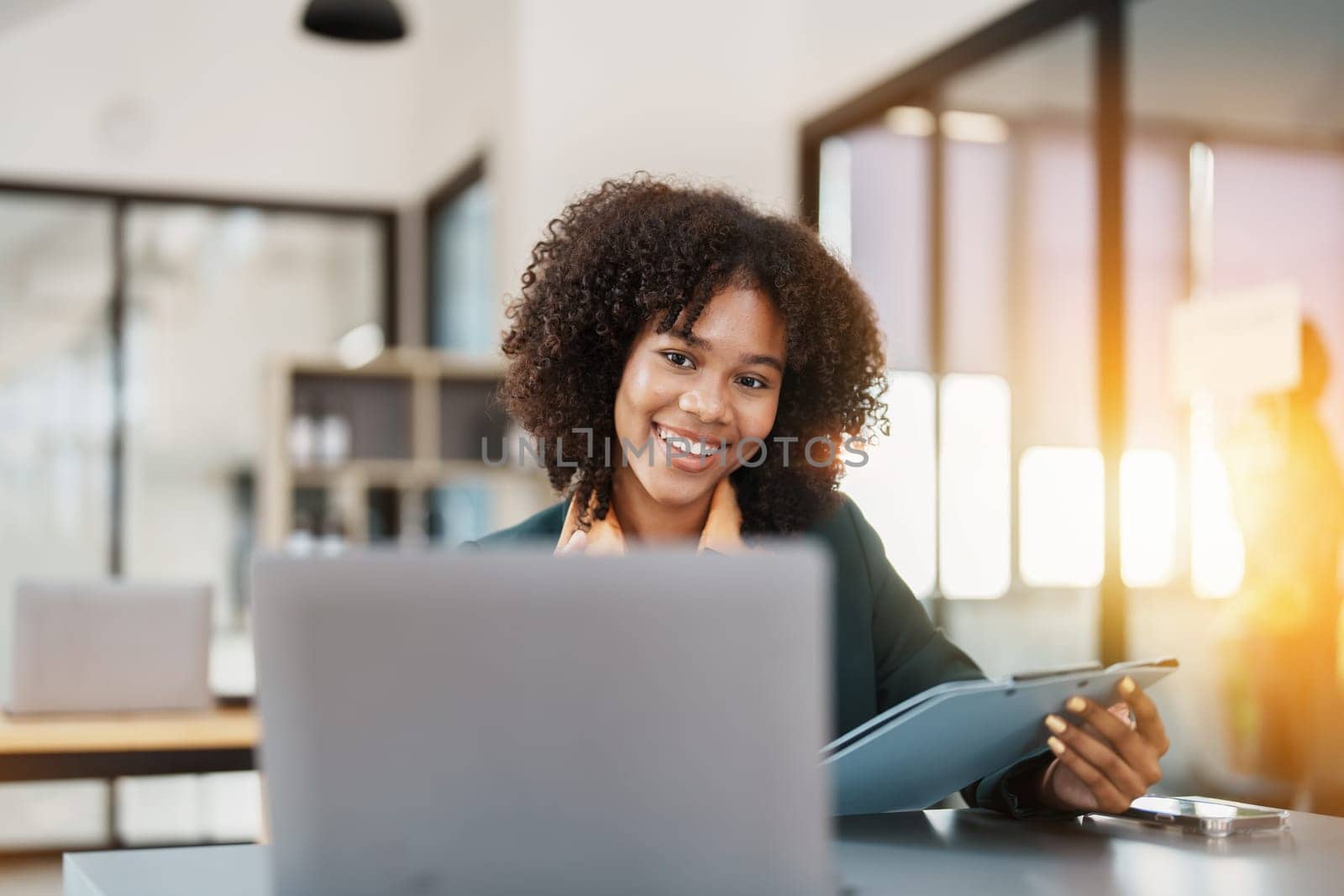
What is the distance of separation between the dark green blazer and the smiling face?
19 cm

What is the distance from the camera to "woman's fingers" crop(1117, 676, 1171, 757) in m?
1.19

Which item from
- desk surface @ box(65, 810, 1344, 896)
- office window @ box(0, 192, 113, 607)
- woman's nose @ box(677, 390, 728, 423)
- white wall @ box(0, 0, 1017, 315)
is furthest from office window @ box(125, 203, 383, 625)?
desk surface @ box(65, 810, 1344, 896)

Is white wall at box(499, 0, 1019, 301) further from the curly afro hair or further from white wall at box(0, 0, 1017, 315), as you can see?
the curly afro hair

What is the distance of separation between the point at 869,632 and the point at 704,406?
1.17 feet

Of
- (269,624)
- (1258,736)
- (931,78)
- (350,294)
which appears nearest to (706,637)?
(269,624)

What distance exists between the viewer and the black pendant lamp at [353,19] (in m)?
3.89

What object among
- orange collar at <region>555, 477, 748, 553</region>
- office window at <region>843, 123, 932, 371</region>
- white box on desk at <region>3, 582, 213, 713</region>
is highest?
office window at <region>843, 123, 932, 371</region>

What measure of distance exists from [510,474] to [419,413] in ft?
1.42

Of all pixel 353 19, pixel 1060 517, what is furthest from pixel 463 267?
pixel 1060 517

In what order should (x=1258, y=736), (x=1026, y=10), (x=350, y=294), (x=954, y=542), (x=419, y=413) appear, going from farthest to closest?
(x=350, y=294) < (x=419, y=413) < (x=954, y=542) < (x=1026, y=10) < (x=1258, y=736)

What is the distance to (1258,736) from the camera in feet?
10.6

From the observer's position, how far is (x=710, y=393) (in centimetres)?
150

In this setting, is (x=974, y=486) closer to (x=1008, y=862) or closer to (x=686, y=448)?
(x=686, y=448)

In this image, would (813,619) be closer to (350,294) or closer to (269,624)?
(269,624)
